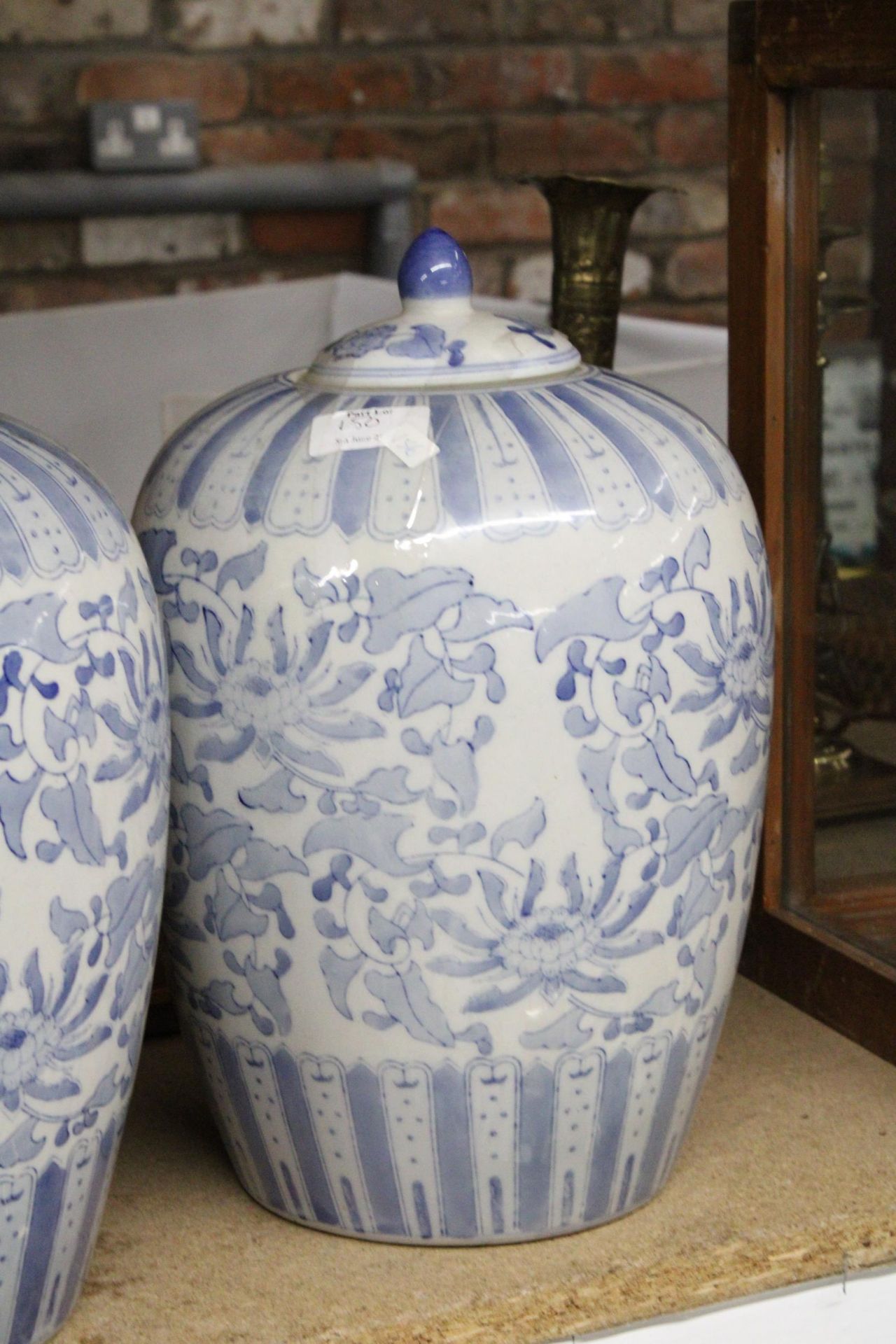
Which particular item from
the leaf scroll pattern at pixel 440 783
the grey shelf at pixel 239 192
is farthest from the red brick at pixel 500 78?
A: the leaf scroll pattern at pixel 440 783

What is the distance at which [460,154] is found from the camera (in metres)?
2.08

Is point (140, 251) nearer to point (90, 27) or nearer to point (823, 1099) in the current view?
point (90, 27)

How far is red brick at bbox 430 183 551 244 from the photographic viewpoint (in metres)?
2.08

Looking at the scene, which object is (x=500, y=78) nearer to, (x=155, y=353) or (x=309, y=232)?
(x=309, y=232)

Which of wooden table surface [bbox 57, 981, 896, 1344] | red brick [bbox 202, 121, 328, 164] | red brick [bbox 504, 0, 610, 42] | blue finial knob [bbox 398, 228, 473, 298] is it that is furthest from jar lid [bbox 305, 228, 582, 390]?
red brick [bbox 504, 0, 610, 42]

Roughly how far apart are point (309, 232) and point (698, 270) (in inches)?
19.0

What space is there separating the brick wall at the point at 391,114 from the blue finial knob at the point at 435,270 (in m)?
1.16

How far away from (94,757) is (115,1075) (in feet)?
0.46

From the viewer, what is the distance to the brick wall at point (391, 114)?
1.92 meters

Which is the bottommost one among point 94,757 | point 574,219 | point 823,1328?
point 823,1328

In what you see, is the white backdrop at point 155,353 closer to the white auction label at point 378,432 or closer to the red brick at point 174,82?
the red brick at point 174,82

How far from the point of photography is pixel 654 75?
2.13 metres

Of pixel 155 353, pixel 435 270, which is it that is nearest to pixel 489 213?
pixel 155 353

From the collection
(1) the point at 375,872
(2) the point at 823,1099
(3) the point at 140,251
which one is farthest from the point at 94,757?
(3) the point at 140,251
